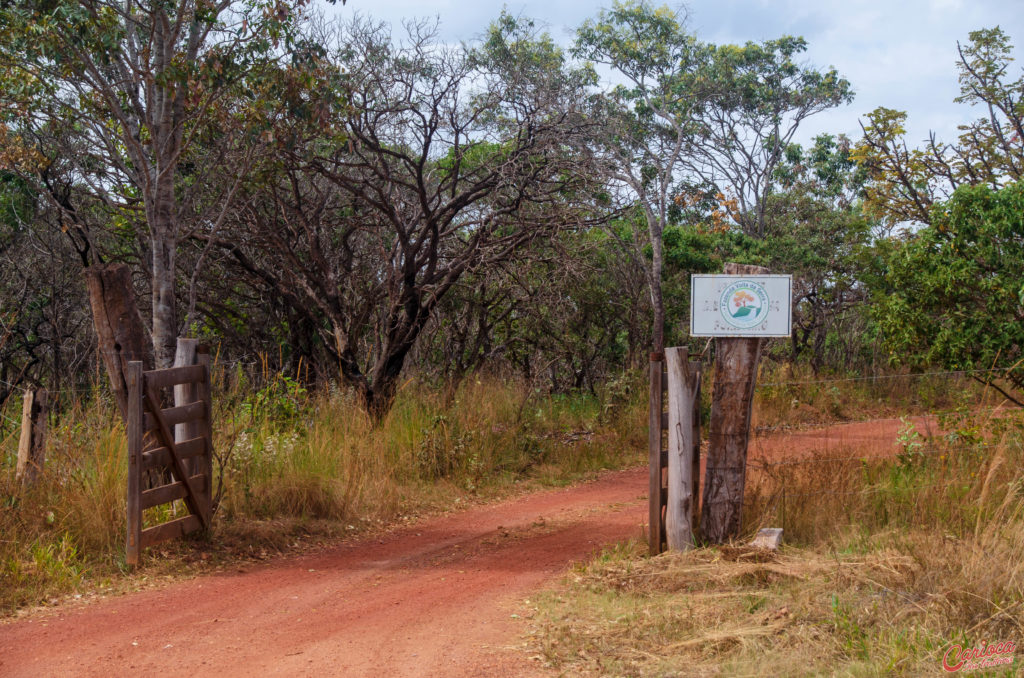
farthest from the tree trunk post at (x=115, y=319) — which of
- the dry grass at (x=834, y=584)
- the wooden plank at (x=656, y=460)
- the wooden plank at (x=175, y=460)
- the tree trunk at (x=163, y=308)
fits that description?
the wooden plank at (x=656, y=460)

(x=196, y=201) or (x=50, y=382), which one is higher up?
(x=196, y=201)

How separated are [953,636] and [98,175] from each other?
11.7 meters

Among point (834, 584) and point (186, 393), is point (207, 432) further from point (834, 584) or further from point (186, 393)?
point (834, 584)

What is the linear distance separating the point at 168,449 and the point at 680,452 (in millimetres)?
3856

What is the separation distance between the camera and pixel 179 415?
7066mm

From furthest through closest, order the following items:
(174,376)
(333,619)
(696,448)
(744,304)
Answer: (174,376), (696,448), (744,304), (333,619)

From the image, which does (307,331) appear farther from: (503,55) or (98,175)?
(503,55)

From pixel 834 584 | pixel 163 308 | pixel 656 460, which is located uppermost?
pixel 163 308

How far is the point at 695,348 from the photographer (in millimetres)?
19062

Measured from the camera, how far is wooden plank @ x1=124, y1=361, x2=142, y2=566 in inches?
257

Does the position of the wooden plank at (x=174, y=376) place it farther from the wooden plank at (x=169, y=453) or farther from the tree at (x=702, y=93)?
the tree at (x=702, y=93)

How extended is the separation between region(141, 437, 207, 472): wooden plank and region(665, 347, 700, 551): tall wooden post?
372 cm

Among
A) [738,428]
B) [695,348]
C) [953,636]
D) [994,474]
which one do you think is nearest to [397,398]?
[738,428]

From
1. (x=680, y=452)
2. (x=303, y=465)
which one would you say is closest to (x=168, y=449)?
(x=303, y=465)
